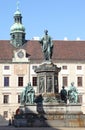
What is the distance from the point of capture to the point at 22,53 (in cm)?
6334

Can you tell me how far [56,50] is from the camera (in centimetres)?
6588

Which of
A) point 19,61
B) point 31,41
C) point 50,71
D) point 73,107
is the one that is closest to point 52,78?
point 50,71

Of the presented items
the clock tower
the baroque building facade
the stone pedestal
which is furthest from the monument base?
the clock tower

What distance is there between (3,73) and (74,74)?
10.7 m

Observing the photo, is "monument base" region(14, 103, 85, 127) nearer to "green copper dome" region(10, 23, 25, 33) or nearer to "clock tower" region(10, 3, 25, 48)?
"clock tower" region(10, 3, 25, 48)

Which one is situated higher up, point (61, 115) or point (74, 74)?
point (74, 74)

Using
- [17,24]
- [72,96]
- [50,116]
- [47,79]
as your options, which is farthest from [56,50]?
[50,116]

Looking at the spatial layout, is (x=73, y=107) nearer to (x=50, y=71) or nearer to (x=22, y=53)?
(x=50, y=71)

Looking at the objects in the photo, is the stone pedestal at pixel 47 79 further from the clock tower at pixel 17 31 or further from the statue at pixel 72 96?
the clock tower at pixel 17 31

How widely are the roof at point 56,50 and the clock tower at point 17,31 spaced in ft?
2.35

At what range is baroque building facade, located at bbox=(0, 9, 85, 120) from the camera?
63.0m

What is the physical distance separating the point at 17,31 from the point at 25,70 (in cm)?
769

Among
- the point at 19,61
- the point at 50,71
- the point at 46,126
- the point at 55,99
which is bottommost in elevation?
the point at 46,126

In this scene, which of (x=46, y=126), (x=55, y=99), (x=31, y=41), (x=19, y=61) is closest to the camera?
(x=46, y=126)
